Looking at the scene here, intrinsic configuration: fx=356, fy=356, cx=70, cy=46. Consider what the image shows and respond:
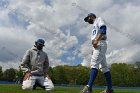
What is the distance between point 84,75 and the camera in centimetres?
13962

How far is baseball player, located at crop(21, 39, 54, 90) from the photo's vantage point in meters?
13.5

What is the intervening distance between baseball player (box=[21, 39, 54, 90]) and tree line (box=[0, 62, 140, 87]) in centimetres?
11478

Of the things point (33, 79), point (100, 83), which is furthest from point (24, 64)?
point (100, 83)

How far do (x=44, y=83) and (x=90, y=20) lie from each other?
4123mm

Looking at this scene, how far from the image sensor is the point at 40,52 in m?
13.8

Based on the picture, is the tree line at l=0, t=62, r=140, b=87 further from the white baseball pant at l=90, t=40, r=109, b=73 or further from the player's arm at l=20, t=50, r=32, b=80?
the white baseball pant at l=90, t=40, r=109, b=73

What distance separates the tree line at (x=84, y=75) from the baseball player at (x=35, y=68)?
377 ft

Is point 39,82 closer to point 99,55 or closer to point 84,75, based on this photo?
point 99,55

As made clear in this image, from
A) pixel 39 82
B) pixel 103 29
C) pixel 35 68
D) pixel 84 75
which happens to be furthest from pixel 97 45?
pixel 84 75

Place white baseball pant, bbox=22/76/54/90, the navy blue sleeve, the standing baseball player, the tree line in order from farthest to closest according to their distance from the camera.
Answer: the tree line, white baseball pant, bbox=22/76/54/90, the navy blue sleeve, the standing baseball player

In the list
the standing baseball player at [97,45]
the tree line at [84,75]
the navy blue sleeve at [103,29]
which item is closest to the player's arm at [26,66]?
the standing baseball player at [97,45]

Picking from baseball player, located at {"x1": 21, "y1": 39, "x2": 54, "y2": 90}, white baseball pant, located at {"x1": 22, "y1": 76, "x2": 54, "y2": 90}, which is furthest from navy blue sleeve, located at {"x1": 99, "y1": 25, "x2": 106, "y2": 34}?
white baseball pant, located at {"x1": 22, "y1": 76, "x2": 54, "y2": 90}

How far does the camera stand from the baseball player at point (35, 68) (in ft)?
44.2

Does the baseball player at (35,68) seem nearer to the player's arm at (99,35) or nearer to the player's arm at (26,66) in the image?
the player's arm at (26,66)
